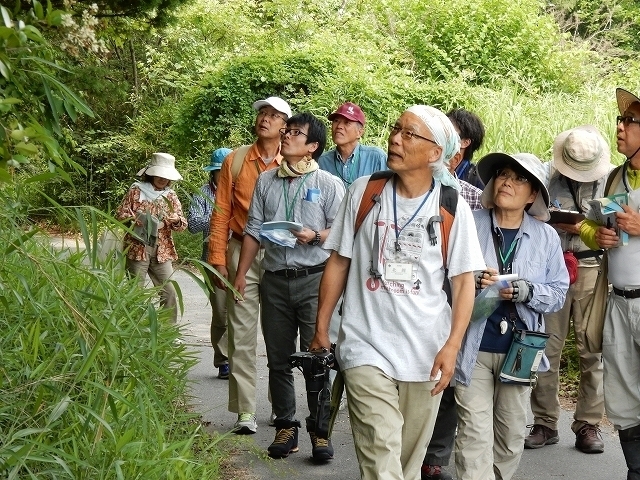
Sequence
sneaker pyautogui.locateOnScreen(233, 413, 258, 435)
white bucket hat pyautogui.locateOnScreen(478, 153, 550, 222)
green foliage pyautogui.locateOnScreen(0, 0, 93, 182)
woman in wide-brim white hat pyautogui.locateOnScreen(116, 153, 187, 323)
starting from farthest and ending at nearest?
woman in wide-brim white hat pyautogui.locateOnScreen(116, 153, 187, 323) < sneaker pyautogui.locateOnScreen(233, 413, 258, 435) < white bucket hat pyautogui.locateOnScreen(478, 153, 550, 222) < green foliage pyautogui.locateOnScreen(0, 0, 93, 182)

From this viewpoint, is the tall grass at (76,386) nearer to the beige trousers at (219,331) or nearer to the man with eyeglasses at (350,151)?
the man with eyeglasses at (350,151)

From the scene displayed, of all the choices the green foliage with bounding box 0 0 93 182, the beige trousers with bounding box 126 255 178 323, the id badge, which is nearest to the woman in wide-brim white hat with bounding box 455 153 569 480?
the id badge

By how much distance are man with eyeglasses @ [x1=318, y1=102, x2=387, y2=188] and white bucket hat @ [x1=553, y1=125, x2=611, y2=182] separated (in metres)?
1.50

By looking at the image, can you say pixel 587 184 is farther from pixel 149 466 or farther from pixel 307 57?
pixel 307 57

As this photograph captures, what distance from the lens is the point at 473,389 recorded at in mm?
5820

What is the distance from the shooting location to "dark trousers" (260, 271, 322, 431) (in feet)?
22.8

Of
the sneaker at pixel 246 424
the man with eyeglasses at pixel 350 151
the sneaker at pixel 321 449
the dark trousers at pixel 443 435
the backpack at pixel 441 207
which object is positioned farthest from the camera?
the man with eyeglasses at pixel 350 151

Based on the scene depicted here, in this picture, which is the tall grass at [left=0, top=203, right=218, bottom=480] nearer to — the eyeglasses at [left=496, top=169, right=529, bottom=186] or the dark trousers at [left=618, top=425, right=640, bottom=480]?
the eyeglasses at [left=496, top=169, right=529, bottom=186]

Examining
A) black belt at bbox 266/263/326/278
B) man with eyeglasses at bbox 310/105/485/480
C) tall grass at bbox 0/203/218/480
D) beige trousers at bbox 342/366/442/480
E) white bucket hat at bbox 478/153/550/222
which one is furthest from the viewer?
black belt at bbox 266/263/326/278

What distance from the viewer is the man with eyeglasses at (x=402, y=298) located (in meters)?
4.96

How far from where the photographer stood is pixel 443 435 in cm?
657

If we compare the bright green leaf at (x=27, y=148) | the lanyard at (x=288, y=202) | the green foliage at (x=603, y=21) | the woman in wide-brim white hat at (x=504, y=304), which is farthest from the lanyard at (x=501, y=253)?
the green foliage at (x=603, y=21)

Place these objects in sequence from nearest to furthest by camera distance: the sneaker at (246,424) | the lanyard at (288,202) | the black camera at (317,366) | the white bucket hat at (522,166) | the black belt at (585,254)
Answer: the black camera at (317,366)
the white bucket hat at (522,166)
the lanyard at (288,202)
the black belt at (585,254)
the sneaker at (246,424)

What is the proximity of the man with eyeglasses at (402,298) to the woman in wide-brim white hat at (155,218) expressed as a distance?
485cm
